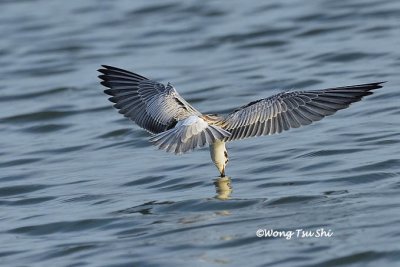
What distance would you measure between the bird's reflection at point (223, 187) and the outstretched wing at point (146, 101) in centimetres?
60

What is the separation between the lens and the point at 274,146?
416 inches

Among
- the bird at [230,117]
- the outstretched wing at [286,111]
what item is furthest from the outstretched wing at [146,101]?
the outstretched wing at [286,111]

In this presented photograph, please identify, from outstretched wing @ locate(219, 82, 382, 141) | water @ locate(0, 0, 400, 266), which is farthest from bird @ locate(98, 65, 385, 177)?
water @ locate(0, 0, 400, 266)

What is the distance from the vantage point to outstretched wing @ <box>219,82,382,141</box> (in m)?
8.92

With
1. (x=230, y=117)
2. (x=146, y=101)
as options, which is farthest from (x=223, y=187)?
(x=146, y=101)

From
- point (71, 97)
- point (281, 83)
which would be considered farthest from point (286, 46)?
point (71, 97)

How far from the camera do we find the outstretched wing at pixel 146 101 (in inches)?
368

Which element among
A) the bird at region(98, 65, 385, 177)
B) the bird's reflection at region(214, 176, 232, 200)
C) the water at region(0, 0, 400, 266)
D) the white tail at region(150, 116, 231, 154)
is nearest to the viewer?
the water at region(0, 0, 400, 266)

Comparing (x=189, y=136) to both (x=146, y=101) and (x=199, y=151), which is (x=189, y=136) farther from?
(x=199, y=151)

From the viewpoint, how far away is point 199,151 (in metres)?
10.6

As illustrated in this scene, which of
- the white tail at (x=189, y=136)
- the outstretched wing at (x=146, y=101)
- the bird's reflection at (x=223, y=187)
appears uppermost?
the outstretched wing at (x=146, y=101)

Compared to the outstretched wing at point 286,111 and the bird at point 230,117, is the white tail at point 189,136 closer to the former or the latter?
the bird at point 230,117

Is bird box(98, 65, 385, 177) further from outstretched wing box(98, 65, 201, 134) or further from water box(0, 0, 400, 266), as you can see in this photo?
water box(0, 0, 400, 266)

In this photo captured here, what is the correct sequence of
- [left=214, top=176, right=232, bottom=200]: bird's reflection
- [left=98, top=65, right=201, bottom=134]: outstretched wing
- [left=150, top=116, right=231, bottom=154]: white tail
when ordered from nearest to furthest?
[left=150, top=116, right=231, bottom=154]: white tail, [left=214, top=176, right=232, bottom=200]: bird's reflection, [left=98, top=65, right=201, bottom=134]: outstretched wing
